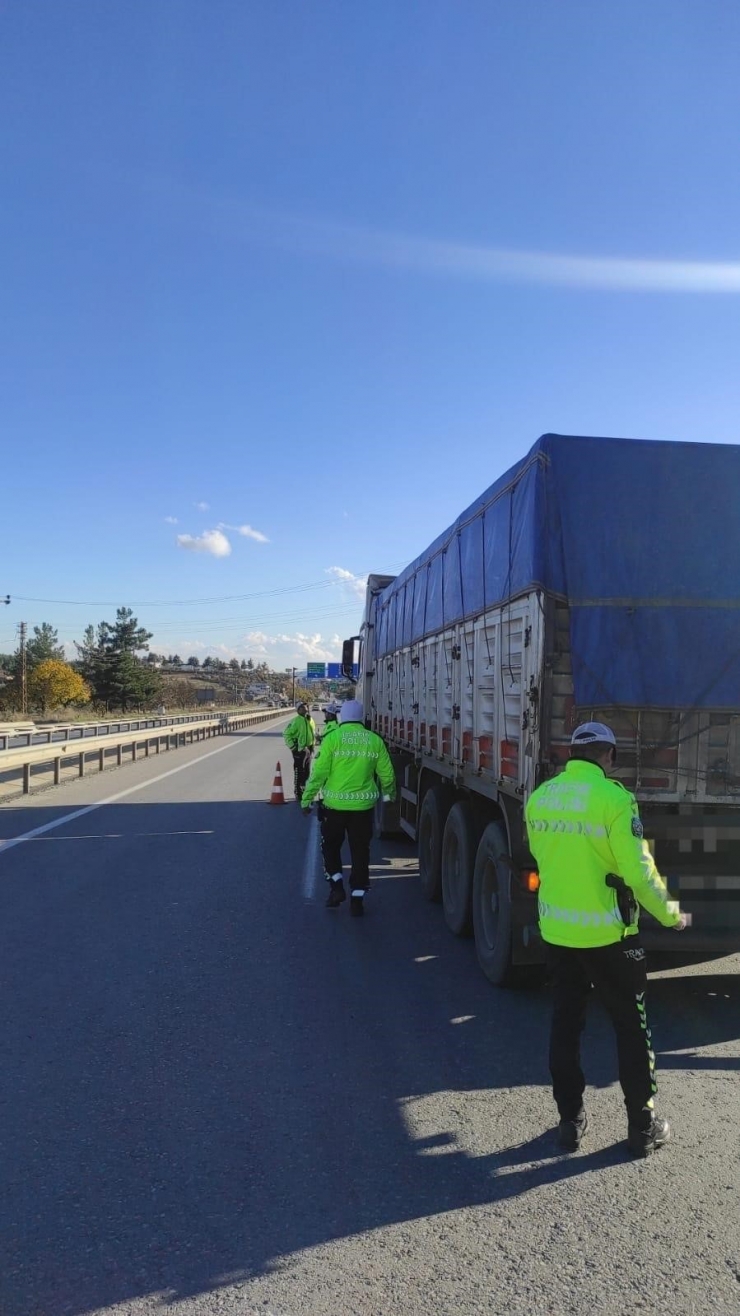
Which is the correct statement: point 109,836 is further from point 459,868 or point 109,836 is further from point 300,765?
point 459,868

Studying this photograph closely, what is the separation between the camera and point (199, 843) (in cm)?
1118

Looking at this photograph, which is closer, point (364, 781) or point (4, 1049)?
point (4, 1049)

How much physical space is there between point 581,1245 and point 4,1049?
10.0ft

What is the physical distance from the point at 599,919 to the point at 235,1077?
1.96 meters

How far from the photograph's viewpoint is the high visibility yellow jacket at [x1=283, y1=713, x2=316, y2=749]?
1494 centimetres

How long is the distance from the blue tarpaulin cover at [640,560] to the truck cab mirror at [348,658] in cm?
1035

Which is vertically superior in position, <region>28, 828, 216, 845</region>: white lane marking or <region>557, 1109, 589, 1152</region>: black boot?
<region>557, 1109, 589, 1152</region>: black boot

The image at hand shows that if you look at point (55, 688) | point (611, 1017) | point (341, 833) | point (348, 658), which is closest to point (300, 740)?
point (348, 658)

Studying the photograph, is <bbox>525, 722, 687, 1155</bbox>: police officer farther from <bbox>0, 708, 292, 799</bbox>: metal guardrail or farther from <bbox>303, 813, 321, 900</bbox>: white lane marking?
<bbox>0, 708, 292, 799</bbox>: metal guardrail

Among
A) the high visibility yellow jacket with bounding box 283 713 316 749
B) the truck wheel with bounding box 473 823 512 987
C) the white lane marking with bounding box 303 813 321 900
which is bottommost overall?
the white lane marking with bounding box 303 813 321 900

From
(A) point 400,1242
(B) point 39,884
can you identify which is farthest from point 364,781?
(A) point 400,1242

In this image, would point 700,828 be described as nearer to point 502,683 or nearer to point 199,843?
point 502,683

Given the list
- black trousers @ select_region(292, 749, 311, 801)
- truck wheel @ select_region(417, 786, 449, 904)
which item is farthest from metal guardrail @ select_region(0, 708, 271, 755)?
truck wheel @ select_region(417, 786, 449, 904)

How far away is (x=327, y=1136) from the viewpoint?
3.75 metres
